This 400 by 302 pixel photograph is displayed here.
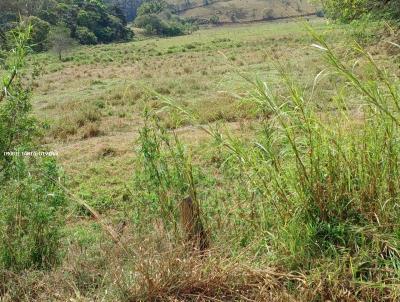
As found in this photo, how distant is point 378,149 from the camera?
7.96ft

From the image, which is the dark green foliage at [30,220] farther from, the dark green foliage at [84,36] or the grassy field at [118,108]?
the dark green foliage at [84,36]

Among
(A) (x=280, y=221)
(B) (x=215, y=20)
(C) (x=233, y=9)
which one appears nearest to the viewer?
(A) (x=280, y=221)

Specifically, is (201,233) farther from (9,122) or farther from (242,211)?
(9,122)

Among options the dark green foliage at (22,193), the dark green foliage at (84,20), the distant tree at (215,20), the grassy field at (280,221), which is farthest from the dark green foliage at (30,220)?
the distant tree at (215,20)

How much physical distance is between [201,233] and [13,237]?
1287 millimetres

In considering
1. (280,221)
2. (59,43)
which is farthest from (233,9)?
(280,221)

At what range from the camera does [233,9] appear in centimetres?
11988

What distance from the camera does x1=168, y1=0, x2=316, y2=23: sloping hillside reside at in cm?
10944

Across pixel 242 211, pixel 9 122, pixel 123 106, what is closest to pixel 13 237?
pixel 9 122

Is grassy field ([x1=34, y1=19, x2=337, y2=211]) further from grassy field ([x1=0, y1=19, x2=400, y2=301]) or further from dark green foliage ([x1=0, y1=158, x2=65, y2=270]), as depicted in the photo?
dark green foliage ([x1=0, y1=158, x2=65, y2=270])

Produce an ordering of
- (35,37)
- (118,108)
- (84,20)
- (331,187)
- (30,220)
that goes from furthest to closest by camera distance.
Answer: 1. (84,20)
2. (118,108)
3. (35,37)
4. (30,220)
5. (331,187)

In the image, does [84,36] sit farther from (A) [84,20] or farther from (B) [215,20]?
(B) [215,20]

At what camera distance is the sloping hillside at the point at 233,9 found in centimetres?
10944

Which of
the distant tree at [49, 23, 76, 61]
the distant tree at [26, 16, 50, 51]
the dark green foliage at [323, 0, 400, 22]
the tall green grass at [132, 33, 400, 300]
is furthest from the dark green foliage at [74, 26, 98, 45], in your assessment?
the tall green grass at [132, 33, 400, 300]
